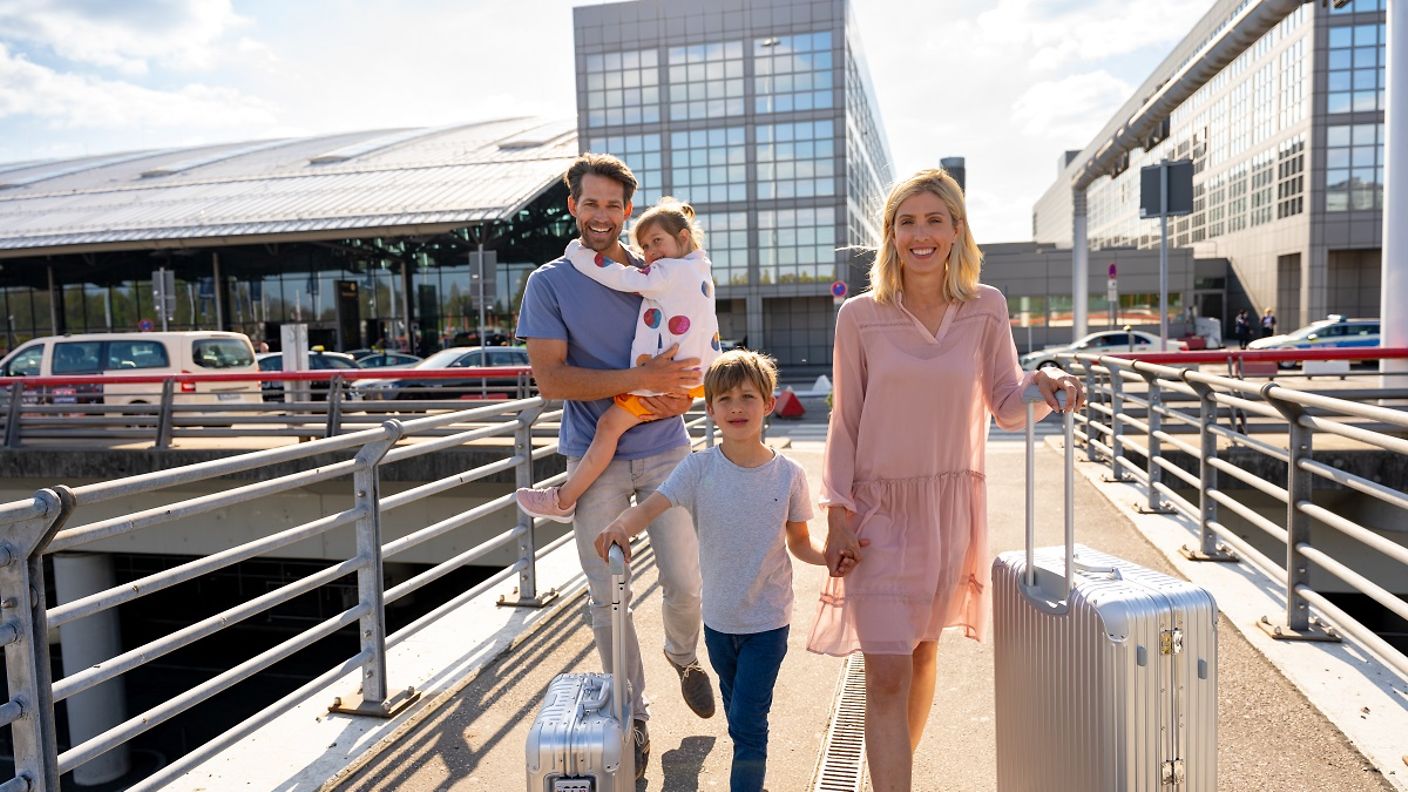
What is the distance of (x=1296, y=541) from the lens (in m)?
4.32

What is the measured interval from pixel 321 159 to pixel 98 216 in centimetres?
1095

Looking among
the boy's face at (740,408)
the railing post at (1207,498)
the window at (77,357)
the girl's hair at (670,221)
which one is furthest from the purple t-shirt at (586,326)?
the window at (77,357)

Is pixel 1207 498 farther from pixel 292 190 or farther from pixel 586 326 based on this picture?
pixel 292 190

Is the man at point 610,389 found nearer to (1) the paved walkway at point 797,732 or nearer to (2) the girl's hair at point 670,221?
(2) the girl's hair at point 670,221

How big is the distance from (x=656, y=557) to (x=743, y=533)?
0.57m

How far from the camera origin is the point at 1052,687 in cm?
233

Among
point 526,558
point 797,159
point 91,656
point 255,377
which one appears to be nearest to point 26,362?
point 255,377

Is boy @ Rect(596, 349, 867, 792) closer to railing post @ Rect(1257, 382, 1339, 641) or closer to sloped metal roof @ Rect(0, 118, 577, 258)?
railing post @ Rect(1257, 382, 1339, 641)

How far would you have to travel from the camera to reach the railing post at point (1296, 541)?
4.24 metres

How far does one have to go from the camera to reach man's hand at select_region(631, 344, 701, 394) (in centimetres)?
313

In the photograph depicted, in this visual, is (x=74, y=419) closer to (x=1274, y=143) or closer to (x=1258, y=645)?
(x=1258, y=645)

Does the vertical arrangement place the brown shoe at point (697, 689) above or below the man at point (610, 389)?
below

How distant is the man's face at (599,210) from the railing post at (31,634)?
5.29 ft

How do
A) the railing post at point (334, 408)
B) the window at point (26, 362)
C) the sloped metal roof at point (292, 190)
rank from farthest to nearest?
the sloped metal roof at point (292, 190) < the window at point (26, 362) < the railing post at point (334, 408)
